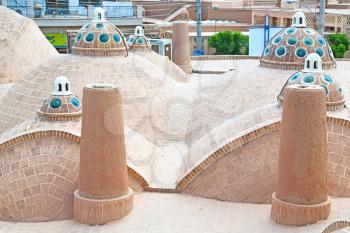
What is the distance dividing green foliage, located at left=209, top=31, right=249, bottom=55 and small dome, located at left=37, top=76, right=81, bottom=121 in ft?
61.4

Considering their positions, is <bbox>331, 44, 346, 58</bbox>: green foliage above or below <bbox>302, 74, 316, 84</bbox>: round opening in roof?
below

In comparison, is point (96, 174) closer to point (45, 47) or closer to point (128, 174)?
point (128, 174)

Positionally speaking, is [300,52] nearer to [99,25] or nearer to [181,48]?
[99,25]

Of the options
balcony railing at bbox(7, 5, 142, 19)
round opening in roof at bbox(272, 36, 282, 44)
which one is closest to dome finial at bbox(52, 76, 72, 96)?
round opening in roof at bbox(272, 36, 282, 44)

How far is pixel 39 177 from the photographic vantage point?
32.6 ft

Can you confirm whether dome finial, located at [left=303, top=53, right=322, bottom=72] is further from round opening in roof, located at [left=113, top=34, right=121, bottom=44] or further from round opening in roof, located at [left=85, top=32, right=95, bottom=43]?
round opening in roof, located at [left=85, top=32, right=95, bottom=43]

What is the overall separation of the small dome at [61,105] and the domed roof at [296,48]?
4.28 metres

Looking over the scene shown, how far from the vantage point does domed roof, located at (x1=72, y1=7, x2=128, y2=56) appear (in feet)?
42.4

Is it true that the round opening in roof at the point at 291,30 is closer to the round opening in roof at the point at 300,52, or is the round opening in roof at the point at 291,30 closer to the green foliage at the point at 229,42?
the round opening in roof at the point at 300,52

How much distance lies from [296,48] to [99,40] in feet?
13.1

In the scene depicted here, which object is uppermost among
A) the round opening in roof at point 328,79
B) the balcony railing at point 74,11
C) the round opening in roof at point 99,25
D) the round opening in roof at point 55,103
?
the balcony railing at point 74,11

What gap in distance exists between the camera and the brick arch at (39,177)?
9.80 meters

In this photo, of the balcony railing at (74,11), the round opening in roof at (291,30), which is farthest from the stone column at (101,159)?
the balcony railing at (74,11)

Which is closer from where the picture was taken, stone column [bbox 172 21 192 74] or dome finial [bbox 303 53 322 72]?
dome finial [bbox 303 53 322 72]
